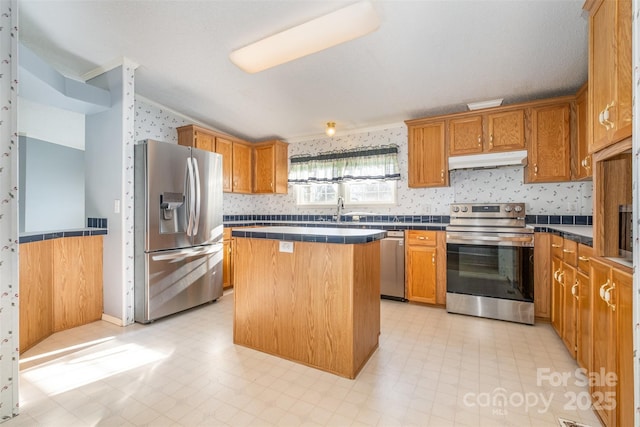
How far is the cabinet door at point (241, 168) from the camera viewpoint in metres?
4.60

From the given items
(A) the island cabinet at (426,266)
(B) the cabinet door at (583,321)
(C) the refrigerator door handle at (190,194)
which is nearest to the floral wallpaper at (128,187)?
(C) the refrigerator door handle at (190,194)

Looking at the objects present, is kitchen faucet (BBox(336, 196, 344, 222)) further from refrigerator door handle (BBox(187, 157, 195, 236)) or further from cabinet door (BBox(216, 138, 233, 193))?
refrigerator door handle (BBox(187, 157, 195, 236))

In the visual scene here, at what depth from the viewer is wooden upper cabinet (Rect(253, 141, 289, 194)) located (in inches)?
189

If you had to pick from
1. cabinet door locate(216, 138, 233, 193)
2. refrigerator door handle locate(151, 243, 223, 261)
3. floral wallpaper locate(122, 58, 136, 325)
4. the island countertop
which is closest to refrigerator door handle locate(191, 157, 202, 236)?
refrigerator door handle locate(151, 243, 223, 261)

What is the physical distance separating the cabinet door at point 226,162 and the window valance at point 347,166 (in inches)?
38.9

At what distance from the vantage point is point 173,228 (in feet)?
10.2

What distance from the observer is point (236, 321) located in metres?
2.43

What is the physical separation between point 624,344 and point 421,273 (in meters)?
2.23

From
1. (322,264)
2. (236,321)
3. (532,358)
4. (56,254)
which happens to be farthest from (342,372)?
(56,254)

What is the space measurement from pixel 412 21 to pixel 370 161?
2.27 meters

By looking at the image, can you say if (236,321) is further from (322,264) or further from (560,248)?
(560,248)

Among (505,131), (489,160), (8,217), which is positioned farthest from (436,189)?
(8,217)

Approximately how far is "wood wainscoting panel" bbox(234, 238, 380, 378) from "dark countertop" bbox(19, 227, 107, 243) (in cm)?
166

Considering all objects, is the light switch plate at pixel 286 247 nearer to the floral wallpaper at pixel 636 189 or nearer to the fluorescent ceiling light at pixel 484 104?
the floral wallpaper at pixel 636 189
